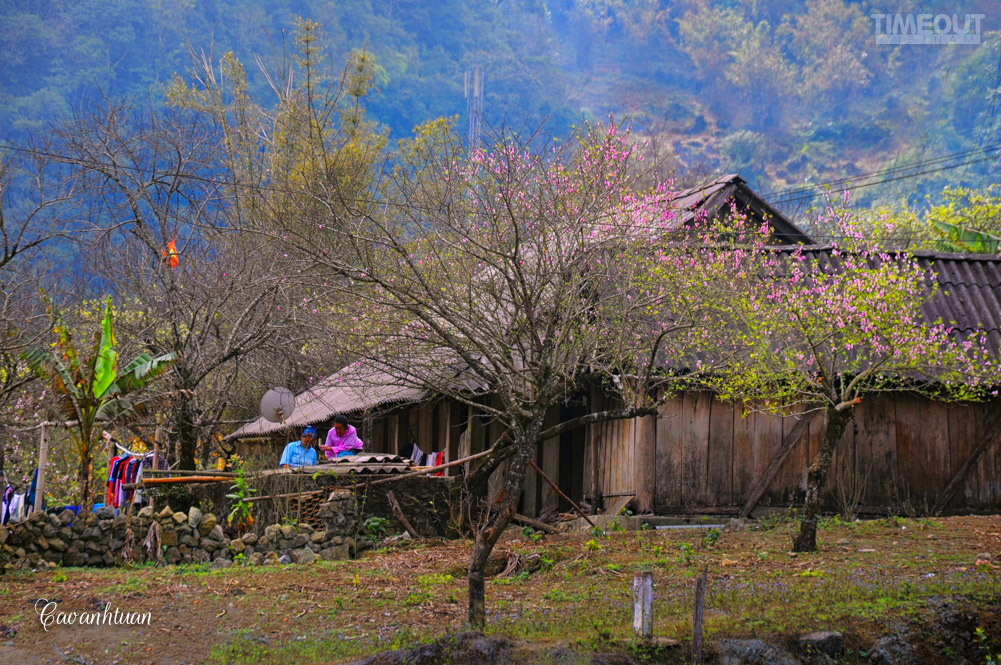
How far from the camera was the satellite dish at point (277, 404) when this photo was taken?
1441 centimetres

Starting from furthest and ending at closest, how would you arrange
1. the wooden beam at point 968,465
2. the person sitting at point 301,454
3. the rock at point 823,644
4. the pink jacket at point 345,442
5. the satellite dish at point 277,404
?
1. the satellite dish at point 277,404
2. the pink jacket at point 345,442
3. the wooden beam at point 968,465
4. the person sitting at point 301,454
5. the rock at point 823,644

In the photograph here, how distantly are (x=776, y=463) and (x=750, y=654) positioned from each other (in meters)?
6.95

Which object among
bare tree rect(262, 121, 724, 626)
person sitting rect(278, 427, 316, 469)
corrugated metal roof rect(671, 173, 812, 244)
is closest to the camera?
bare tree rect(262, 121, 724, 626)

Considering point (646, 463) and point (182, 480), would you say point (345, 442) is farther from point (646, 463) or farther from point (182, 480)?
point (646, 463)

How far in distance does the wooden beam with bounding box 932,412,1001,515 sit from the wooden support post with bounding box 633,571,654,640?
867 centimetres

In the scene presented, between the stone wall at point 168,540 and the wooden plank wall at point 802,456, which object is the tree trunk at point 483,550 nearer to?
the stone wall at point 168,540

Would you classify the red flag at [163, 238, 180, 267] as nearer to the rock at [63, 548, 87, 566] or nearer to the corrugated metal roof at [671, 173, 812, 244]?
the rock at [63, 548, 87, 566]

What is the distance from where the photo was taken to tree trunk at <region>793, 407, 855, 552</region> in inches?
395

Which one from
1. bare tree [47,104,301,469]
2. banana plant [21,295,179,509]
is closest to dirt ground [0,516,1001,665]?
banana plant [21,295,179,509]

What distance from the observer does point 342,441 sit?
1409cm

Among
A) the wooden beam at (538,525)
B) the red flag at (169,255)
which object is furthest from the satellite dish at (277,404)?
the wooden beam at (538,525)

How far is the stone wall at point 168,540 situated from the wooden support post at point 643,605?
5.71 m

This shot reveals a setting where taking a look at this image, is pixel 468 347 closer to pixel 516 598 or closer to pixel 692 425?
pixel 516 598

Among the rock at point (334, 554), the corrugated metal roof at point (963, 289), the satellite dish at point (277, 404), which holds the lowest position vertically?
the rock at point (334, 554)
